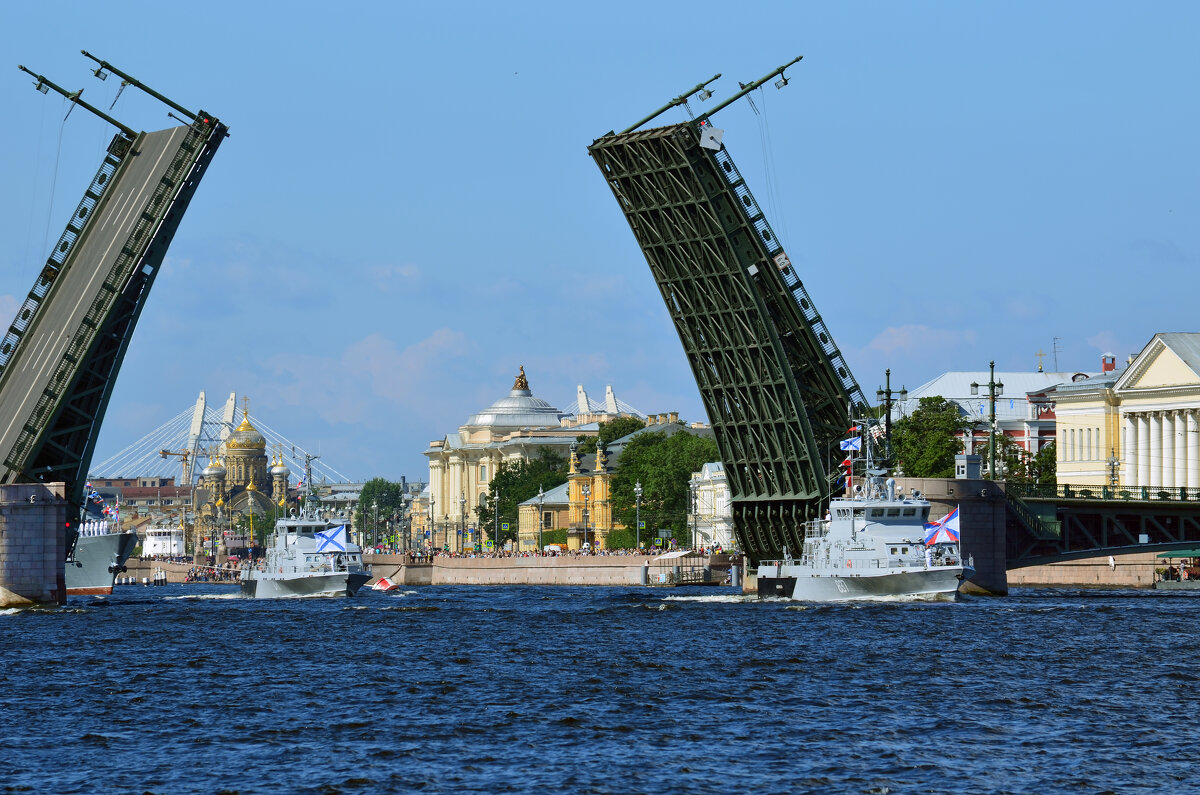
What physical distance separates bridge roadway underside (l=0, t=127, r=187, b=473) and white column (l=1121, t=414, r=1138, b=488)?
4219 cm

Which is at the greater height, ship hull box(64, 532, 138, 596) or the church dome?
the church dome

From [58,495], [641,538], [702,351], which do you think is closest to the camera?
[58,495]

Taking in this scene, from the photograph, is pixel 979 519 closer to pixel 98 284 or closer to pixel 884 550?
pixel 884 550

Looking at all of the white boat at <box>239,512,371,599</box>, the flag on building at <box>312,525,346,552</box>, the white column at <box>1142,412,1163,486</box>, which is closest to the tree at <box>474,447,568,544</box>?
the white column at <box>1142,412,1163,486</box>

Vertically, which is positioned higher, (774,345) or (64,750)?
(774,345)

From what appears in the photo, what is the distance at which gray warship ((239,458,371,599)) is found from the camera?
190ft

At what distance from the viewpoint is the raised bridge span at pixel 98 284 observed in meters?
42.0

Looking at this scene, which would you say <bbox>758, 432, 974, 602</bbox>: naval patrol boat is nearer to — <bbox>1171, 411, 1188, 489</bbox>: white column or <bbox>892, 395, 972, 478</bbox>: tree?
<bbox>892, 395, 972, 478</bbox>: tree

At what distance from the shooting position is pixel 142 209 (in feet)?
138

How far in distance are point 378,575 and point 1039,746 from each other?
71.0m

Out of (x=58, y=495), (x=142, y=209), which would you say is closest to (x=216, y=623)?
(x=58, y=495)

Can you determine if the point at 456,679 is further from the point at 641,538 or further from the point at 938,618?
the point at 641,538

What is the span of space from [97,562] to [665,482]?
38.3m

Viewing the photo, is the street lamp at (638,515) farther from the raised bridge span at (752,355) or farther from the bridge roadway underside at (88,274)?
the bridge roadway underside at (88,274)
